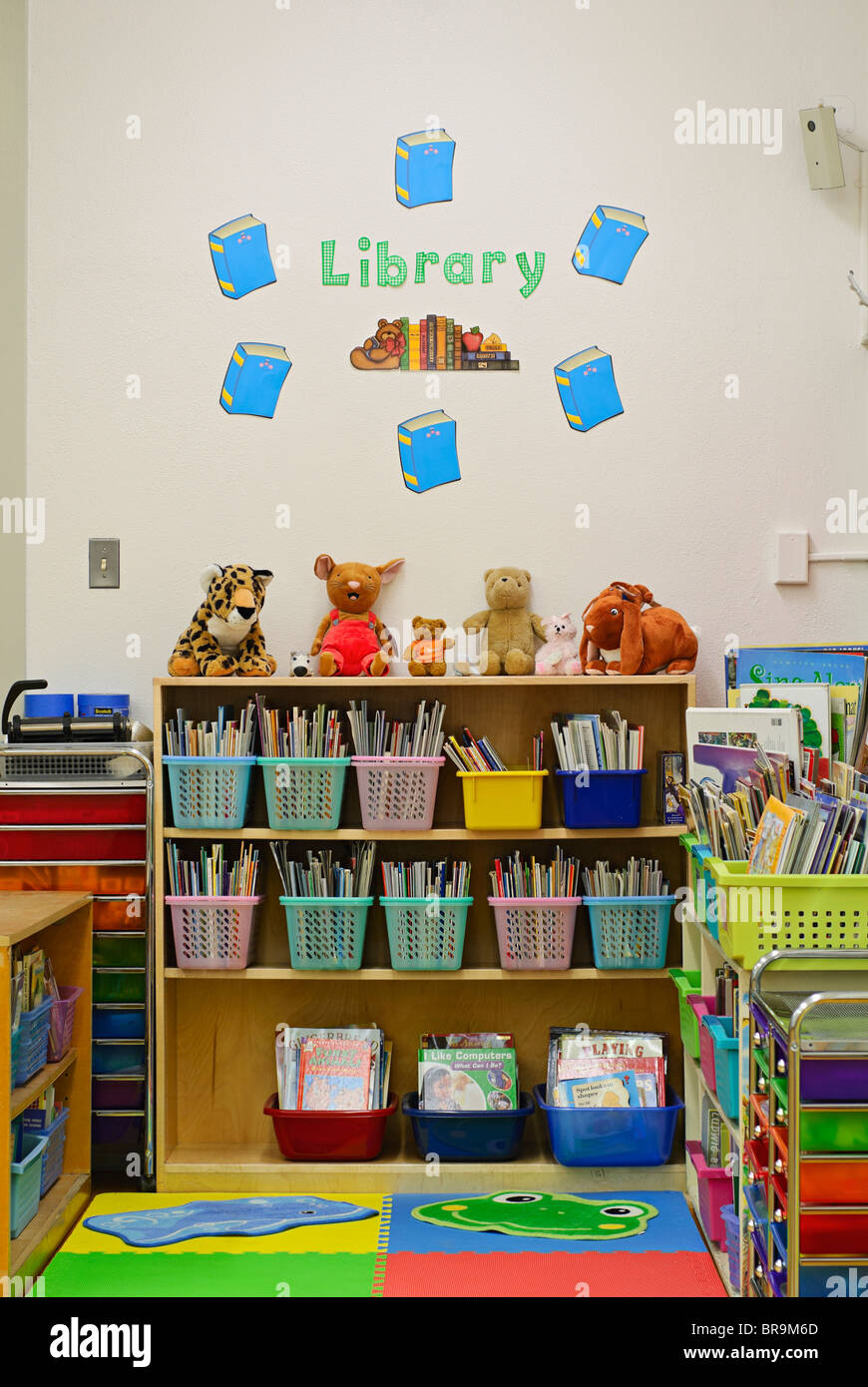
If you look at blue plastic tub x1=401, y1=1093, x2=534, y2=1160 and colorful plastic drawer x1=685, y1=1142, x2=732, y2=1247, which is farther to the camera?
blue plastic tub x1=401, y1=1093, x2=534, y2=1160

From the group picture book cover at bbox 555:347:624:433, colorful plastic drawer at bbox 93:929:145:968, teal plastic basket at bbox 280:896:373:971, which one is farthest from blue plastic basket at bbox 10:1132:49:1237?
picture book cover at bbox 555:347:624:433

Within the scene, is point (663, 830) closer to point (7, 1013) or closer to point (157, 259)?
point (7, 1013)

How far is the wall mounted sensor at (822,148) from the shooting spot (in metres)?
2.96

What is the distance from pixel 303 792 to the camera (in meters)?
2.81

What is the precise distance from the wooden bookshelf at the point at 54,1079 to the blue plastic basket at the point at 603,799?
1.15 metres

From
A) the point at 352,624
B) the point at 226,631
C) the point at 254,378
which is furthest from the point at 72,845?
the point at 254,378

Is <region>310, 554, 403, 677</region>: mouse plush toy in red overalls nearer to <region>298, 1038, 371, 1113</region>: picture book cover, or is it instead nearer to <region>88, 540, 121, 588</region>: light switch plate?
<region>88, 540, 121, 588</region>: light switch plate

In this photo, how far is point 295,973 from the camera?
9.30 feet

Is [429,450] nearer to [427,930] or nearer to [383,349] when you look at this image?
[383,349]

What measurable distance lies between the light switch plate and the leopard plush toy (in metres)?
0.32

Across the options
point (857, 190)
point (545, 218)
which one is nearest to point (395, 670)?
Result: point (545, 218)

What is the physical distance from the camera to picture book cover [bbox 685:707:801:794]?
2.21 m
